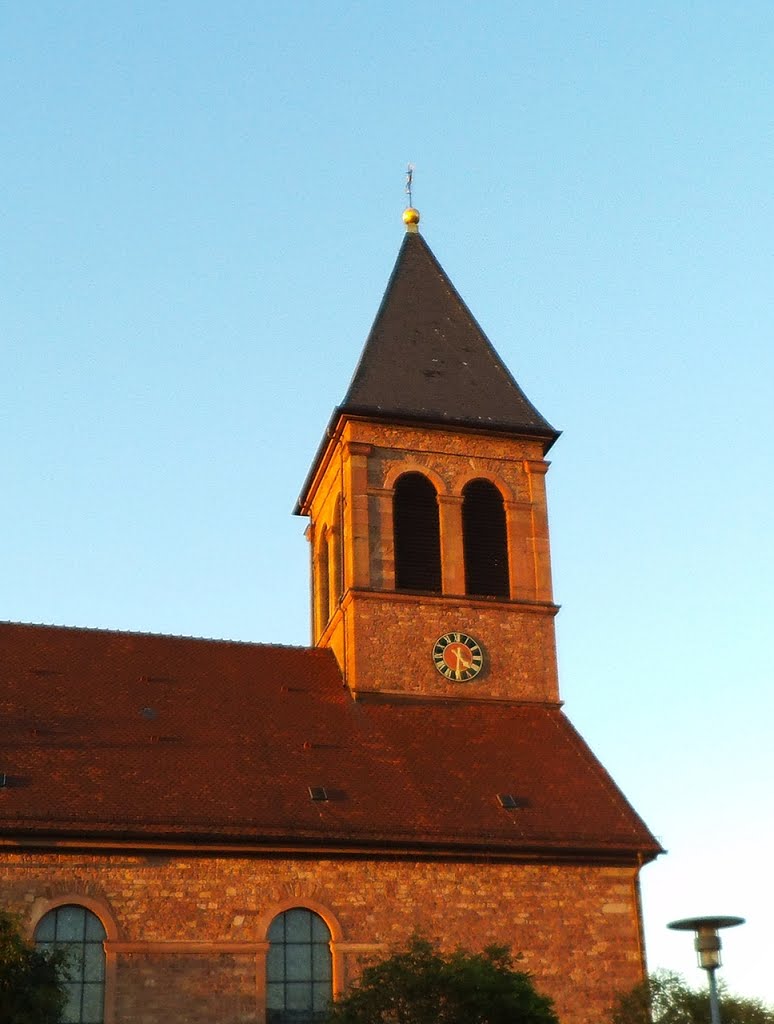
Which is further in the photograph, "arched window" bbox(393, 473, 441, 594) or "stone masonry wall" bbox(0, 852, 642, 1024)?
"arched window" bbox(393, 473, 441, 594)

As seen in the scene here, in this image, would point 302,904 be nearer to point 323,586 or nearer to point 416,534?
point 416,534

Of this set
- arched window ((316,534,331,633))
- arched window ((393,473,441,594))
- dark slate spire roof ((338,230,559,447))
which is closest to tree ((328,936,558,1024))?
arched window ((393,473,441,594))

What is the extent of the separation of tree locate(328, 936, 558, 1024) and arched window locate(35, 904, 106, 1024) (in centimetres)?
463

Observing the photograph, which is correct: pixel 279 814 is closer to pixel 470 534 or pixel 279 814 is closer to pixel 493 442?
pixel 470 534

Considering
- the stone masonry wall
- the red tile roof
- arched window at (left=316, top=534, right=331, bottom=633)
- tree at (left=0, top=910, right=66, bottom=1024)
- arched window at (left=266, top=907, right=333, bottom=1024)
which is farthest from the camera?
arched window at (left=316, top=534, right=331, bottom=633)

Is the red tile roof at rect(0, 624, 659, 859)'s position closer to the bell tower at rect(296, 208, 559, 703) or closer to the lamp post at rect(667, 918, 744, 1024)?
the bell tower at rect(296, 208, 559, 703)

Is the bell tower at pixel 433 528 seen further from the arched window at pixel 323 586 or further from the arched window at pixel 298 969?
the arched window at pixel 298 969

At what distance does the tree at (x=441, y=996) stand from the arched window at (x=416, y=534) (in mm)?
12307

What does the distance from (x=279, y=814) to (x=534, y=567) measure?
10.3 meters

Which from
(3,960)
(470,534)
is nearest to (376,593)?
(470,534)

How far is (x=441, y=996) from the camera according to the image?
22.0m

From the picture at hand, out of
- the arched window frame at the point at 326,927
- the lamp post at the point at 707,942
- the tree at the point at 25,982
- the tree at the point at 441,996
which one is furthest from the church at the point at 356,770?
the lamp post at the point at 707,942

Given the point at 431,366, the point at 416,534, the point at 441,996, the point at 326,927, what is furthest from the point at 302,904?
the point at 431,366

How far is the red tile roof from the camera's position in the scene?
26281 millimetres
